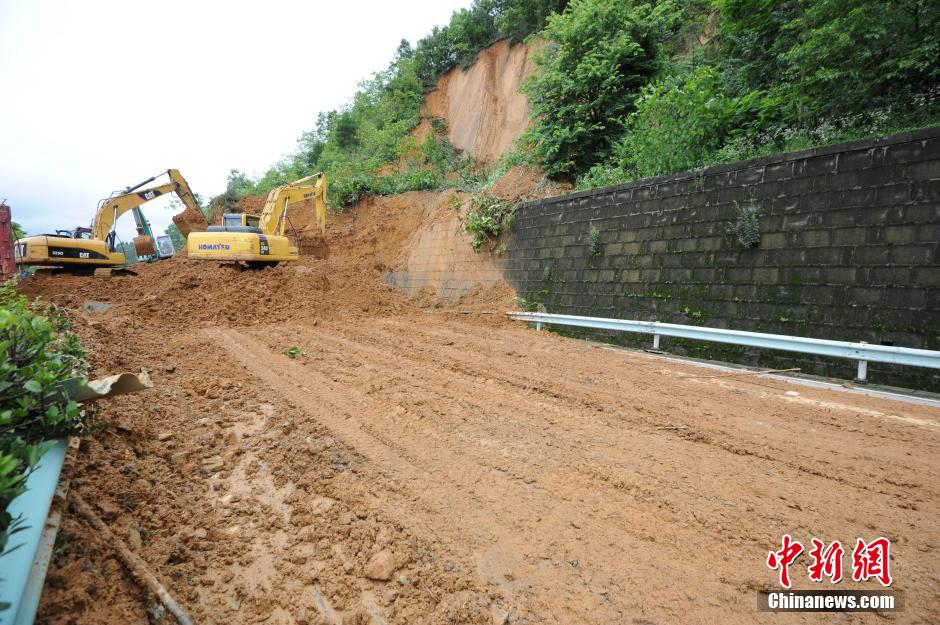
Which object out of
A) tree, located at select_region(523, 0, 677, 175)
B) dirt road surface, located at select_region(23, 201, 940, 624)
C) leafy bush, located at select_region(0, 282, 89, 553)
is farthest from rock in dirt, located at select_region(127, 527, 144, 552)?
tree, located at select_region(523, 0, 677, 175)

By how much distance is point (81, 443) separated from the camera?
280 cm

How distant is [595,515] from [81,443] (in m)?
3.11

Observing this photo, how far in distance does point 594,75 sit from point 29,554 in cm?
1270

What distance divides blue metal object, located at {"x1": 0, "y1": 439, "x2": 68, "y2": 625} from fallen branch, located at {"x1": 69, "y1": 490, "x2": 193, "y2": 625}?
0.41 metres

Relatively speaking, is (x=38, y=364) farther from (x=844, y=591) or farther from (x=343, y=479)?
(x=844, y=591)

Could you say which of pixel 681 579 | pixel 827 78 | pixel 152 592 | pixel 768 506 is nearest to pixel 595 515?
pixel 681 579

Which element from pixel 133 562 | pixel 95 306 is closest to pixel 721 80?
pixel 133 562

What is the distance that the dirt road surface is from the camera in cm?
208

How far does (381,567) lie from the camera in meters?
2.28

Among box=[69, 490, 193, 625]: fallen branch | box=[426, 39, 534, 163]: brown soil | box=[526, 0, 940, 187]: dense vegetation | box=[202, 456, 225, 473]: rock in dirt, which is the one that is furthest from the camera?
box=[426, 39, 534, 163]: brown soil

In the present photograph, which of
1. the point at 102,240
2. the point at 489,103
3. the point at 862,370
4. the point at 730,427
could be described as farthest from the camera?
the point at 489,103

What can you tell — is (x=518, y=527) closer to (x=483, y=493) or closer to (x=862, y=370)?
(x=483, y=493)

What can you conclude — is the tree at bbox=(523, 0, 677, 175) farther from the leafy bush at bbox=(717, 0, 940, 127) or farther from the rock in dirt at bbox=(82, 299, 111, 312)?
the rock in dirt at bbox=(82, 299, 111, 312)

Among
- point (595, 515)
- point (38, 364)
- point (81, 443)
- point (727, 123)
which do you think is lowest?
point (595, 515)
